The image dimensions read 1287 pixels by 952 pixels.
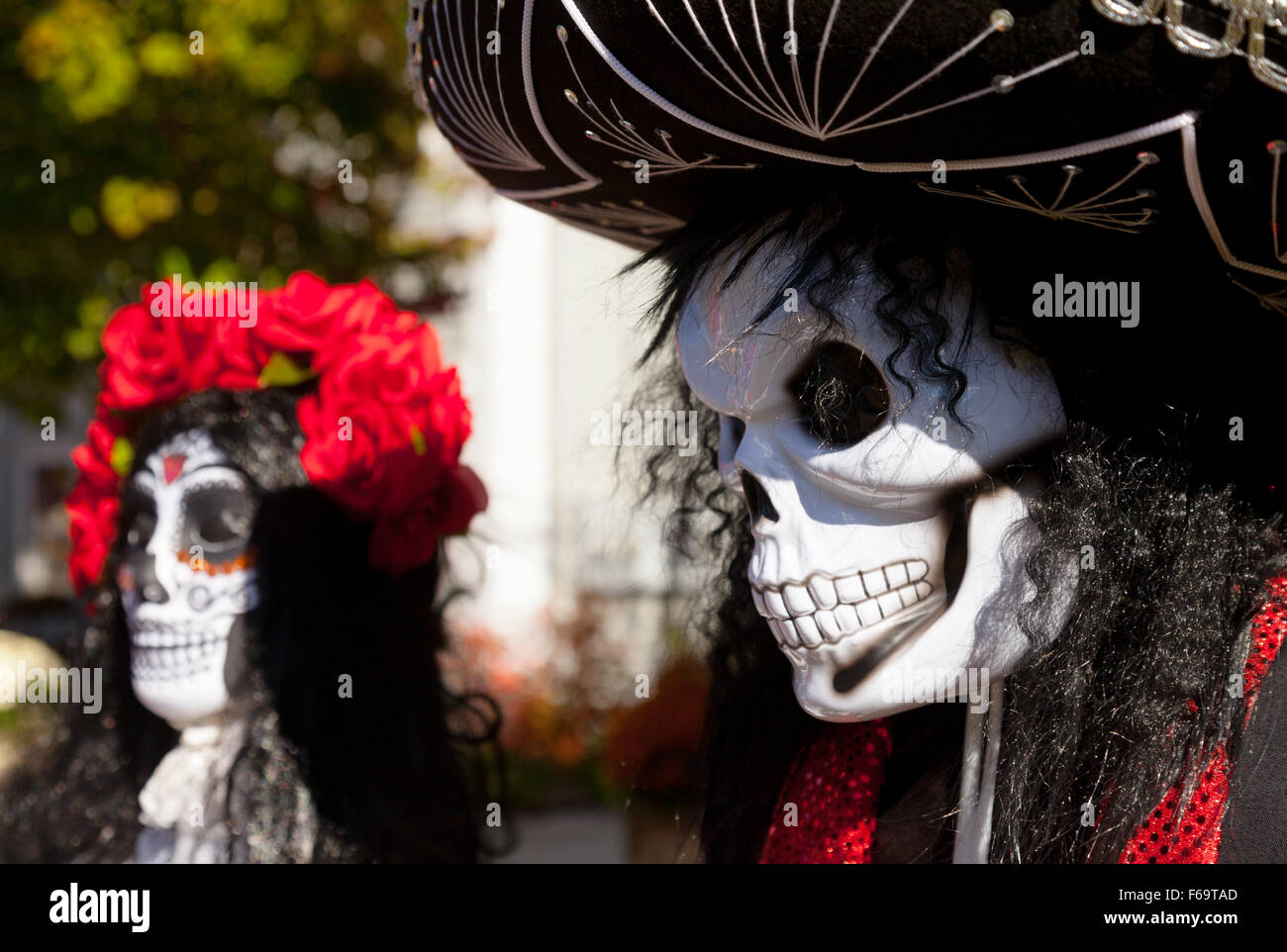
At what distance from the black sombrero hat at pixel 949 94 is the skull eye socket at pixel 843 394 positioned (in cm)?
23

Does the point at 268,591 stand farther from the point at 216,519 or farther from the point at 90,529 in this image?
the point at 90,529

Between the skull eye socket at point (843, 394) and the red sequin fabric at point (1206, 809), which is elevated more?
the skull eye socket at point (843, 394)

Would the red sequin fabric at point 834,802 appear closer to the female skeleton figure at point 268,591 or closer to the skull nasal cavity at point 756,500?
the skull nasal cavity at point 756,500

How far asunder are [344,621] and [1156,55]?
64.9 inches

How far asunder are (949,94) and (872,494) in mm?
491

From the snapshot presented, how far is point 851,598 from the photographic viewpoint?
1509 millimetres

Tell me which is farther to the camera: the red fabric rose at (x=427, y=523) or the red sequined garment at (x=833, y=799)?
the red fabric rose at (x=427, y=523)

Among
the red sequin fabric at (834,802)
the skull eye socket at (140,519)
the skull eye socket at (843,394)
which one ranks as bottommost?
the red sequin fabric at (834,802)

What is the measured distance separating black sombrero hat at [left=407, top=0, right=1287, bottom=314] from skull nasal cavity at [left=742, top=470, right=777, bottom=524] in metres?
0.41

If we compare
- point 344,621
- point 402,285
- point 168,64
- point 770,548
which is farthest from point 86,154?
point 770,548

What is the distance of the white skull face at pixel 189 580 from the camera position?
81.3 inches

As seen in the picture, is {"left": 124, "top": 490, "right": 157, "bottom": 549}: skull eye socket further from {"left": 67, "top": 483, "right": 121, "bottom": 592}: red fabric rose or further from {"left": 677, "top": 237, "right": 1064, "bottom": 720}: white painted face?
{"left": 677, "top": 237, "right": 1064, "bottom": 720}: white painted face

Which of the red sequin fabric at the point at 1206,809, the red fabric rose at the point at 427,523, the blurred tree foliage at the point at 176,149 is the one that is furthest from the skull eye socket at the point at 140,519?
the blurred tree foliage at the point at 176,149

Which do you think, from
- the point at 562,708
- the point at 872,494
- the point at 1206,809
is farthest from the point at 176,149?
the point at 1206,809
